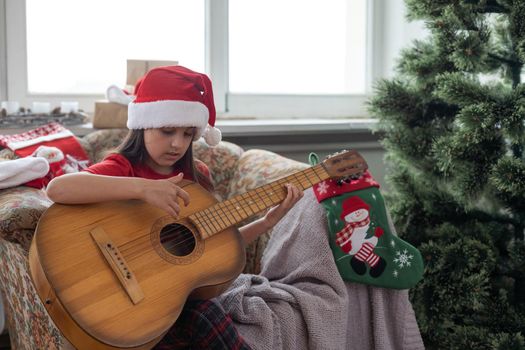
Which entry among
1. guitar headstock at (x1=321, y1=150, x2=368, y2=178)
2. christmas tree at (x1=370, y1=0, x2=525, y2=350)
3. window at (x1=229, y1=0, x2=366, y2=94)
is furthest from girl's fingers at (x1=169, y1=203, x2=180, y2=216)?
window at (x1=229, y1=0, x2=366, y2=94)

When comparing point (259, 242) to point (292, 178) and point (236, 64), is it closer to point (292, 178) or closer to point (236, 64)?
point (292, 178)

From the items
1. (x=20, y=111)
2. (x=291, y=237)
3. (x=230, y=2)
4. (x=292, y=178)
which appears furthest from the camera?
(x=230, y=2)

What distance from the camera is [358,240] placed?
1.68 m

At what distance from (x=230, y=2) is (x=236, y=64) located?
0.89 ft

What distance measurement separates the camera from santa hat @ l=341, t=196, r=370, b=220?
169 centimetres

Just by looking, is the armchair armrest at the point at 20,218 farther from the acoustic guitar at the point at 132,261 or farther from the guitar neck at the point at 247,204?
the guitar neck at the point at 247,204

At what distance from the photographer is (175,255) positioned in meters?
1.42

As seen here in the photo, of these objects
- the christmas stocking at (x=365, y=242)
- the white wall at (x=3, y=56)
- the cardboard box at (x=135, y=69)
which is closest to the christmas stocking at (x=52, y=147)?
the cardboard box at (x=135, y=69)

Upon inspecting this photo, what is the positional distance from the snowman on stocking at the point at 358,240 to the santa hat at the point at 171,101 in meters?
0.44

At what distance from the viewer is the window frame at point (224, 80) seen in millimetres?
2514

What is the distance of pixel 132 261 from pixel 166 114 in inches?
15.5

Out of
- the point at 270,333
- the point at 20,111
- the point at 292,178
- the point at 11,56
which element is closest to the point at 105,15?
the point at 11,56

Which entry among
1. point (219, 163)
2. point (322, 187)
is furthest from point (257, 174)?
point (322, 187)

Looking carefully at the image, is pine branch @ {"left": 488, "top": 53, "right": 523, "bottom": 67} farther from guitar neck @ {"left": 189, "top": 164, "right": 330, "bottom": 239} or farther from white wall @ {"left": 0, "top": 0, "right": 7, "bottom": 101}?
white wall @ {"left": 0, "top": 0, "right": 7, "bottom": 101}
